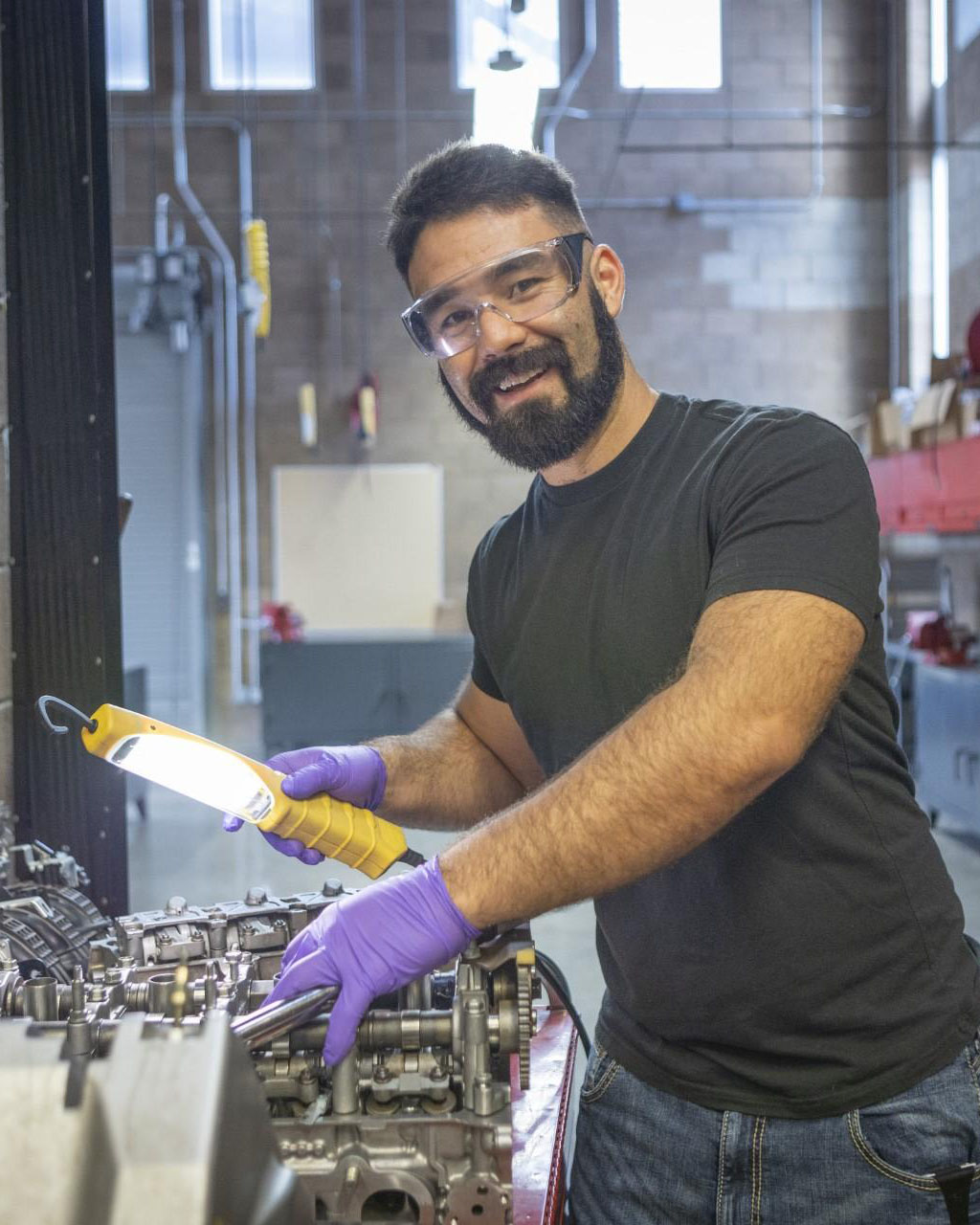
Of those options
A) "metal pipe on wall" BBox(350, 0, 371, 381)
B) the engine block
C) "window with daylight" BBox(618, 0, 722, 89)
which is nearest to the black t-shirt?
the engine block

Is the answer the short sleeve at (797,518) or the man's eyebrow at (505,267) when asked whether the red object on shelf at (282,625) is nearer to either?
the man's eyebrow at (505,267)

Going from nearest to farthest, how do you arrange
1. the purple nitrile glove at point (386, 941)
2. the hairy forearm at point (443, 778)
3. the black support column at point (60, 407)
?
the purple nitrile glove at point (386, 941)
the hairy forearm at point (443, 778)
the black support column at point (60, 407)

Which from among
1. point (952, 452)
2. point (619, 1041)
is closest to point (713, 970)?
point (619, 1041)

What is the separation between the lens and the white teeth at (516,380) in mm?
1145

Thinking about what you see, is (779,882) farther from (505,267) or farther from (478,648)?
(505,267)

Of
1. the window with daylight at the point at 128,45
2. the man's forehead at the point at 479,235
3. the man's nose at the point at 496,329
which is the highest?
the window with daylight at the point at 128,45

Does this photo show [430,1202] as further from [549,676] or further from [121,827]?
[121,827]

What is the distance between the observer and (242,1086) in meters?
0.58

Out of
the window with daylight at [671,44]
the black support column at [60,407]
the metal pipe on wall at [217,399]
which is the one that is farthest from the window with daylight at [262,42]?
the black support column at [60,407]

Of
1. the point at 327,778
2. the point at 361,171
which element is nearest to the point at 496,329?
the point at 327,778

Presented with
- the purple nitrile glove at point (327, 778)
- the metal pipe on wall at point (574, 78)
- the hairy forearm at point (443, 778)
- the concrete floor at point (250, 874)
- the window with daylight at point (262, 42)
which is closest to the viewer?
the purple nitrile glove at point (327, 778)

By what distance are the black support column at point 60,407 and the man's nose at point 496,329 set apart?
773 mm

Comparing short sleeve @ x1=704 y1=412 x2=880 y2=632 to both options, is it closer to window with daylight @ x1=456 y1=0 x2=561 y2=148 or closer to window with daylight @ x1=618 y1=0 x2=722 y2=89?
window with daylight @ x1=456 y1=0 x2=561 y2=148

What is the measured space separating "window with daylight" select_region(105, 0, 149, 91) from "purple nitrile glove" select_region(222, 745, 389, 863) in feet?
21.2
